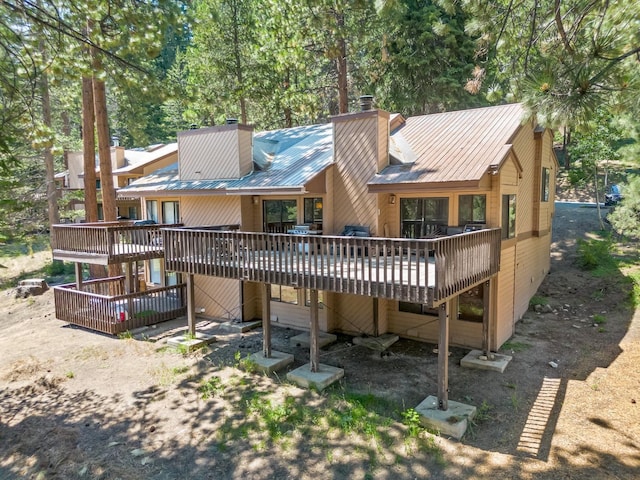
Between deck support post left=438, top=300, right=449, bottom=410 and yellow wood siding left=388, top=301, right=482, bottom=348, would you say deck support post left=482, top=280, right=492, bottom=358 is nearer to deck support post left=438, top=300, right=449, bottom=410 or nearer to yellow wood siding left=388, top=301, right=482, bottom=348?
yellow wood siding left=388, top=301, right=482, bottom=348

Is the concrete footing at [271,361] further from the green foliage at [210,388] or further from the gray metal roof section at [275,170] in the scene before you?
the gray metal roof section at [275,170]

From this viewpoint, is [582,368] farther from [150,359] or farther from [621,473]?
[150,359]

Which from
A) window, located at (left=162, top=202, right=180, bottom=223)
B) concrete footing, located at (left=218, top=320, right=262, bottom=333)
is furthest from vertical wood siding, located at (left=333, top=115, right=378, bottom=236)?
window, located at (left=162, top=202, right=180, bottom=223)

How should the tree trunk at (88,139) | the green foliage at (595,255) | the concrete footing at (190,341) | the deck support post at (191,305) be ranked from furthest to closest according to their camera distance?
the green foliage at (595,255) → the tree trunk at (88,139) → the deck support post at (191,305) → the concrete footing at (190,341)

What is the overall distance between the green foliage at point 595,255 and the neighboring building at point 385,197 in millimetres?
3645

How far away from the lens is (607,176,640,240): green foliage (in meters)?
13.8

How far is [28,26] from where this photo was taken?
29.9 ft

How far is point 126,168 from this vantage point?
1930cm

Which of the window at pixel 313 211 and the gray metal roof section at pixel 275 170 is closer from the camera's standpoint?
the gray metal roof section at pixel 275 170

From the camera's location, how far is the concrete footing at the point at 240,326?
509 inches

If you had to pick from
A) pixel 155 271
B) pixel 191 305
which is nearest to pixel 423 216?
pixel 191 305

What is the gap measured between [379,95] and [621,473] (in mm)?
19982

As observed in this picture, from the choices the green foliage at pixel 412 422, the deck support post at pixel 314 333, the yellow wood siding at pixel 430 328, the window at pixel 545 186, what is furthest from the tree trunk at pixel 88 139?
the window at pixel 545 186

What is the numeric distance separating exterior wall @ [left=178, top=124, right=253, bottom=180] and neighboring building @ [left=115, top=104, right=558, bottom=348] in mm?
36
